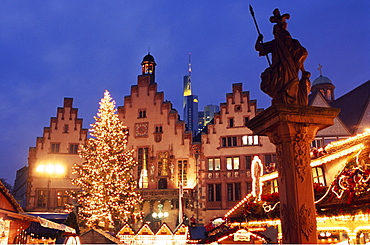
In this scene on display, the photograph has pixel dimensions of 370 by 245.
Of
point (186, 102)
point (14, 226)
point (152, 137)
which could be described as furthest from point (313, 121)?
point (186, 102)

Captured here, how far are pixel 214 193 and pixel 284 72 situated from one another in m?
29.6

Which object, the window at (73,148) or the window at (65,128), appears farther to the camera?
the window at (65,128)

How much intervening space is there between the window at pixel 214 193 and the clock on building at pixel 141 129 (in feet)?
31.9

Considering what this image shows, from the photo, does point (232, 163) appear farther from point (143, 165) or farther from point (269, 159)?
point (143, 165)

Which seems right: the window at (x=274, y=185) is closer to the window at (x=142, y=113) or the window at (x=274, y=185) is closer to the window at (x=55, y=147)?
the window at (x=142, y=113)

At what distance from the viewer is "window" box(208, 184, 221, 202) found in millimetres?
37031

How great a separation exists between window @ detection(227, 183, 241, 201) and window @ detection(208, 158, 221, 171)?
2360 millimetres

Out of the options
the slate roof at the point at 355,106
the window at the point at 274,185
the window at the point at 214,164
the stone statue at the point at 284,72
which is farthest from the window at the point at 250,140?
the stone statue at the point at 284,72

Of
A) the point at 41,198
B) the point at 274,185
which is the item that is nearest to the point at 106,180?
the point at 41,198

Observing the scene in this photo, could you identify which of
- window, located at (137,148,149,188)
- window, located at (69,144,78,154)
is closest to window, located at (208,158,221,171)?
window, located at (137,148,149,188)

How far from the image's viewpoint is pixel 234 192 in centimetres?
3672

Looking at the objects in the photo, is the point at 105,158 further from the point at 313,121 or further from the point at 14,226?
the point at 313,121

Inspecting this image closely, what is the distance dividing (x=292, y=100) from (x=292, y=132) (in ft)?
2.66

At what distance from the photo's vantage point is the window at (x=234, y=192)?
120ft
